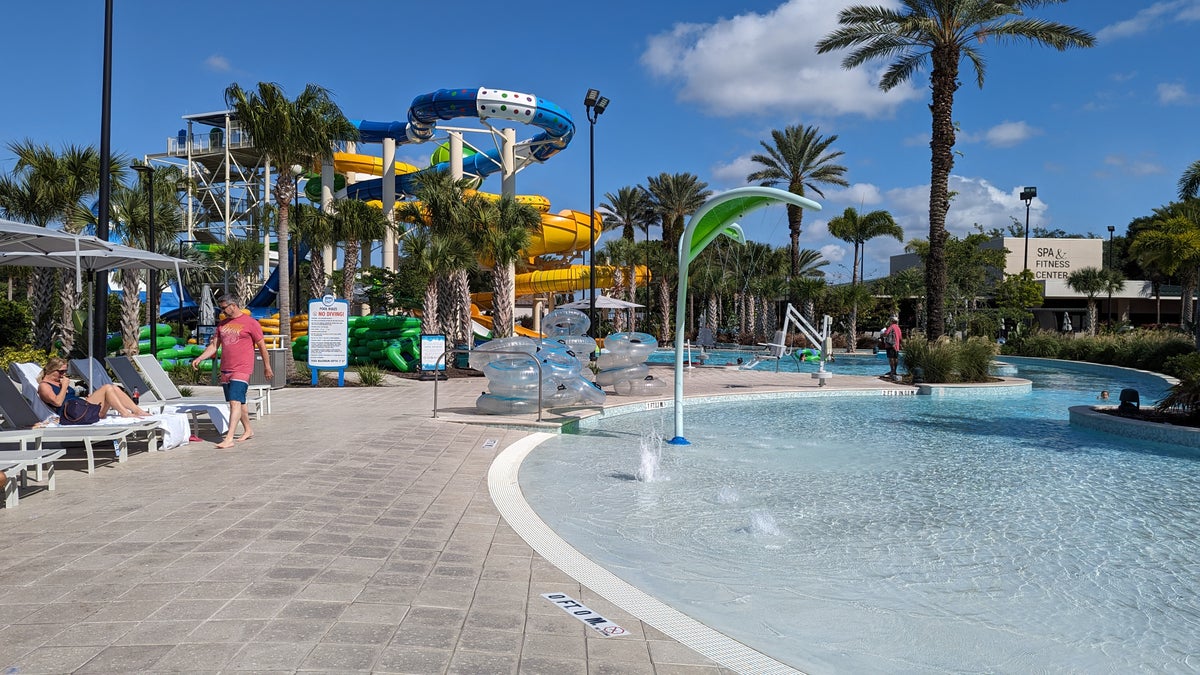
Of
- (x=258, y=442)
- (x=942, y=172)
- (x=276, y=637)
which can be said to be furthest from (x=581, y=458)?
(x=942, y=172)

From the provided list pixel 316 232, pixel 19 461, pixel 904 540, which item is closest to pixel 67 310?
pixel 316 232

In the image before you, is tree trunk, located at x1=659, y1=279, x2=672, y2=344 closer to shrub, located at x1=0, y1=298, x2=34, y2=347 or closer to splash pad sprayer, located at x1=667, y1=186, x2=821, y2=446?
shrub, located at x1=0, y1=298, x2=34, y2=347

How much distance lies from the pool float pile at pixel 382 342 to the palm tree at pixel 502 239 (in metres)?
2.49

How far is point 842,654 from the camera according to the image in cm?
365

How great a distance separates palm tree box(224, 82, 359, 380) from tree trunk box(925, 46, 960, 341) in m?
15.2

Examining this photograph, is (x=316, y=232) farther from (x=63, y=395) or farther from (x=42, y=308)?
(x=63, y=395)

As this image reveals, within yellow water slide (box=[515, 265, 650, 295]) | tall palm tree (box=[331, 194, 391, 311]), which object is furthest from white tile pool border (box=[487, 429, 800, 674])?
yellow water slide (box=[515, 265, 650, 295])

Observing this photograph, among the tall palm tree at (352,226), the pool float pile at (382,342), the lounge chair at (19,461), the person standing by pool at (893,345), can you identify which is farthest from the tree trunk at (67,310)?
the person standing by pool at (893,345)

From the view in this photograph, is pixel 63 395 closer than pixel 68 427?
No

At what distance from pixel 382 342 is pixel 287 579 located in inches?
682

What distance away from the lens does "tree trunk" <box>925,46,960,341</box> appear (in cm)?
2009

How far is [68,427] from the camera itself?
6586 millimetres

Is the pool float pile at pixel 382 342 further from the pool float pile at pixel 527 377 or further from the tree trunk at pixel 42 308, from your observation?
the pool float pile at pixel 527 377

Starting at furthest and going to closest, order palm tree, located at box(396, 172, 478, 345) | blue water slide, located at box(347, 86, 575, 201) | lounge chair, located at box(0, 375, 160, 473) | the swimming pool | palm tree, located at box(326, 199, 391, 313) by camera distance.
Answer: blue water slide, located at box(347, 86, 575, 201)
palm tree, located at box(326, 199, 391, 313)
palm tree, located at box(396, 172, 478, 345)
lounge chair, located at box(0, 375, 160, 473)
the swimming pool
